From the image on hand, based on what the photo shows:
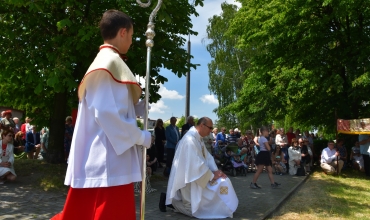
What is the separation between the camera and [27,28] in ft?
30.1

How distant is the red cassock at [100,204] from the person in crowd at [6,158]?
22.5ft

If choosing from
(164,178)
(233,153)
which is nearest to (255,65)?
(233,153)

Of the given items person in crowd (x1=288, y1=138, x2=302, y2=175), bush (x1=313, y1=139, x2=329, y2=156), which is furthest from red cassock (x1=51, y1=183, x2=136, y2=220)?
bush (x1=313, y1=139, x2=329, y2=156)

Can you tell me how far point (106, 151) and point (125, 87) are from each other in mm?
451

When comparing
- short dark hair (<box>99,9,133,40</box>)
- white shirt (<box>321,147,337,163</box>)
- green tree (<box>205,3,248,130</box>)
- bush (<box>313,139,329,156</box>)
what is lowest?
white shirt (<box>321,147,337,163</box>)

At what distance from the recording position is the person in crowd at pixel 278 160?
15.3 meters

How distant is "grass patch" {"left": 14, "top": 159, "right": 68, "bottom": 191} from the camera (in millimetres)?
8680

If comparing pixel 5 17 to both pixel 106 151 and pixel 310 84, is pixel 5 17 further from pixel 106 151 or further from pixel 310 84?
pixel 310 84

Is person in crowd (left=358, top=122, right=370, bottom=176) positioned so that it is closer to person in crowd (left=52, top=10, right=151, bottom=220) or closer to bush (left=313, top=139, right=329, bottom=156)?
bush (left=313, top=139, right=329, bottom=156)

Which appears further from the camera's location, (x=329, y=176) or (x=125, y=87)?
(x=329, y=176)

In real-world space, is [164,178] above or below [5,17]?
below

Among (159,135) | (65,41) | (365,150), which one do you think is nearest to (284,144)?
(365,150)

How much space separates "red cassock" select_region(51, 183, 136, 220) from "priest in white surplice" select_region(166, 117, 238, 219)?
14.2 feet

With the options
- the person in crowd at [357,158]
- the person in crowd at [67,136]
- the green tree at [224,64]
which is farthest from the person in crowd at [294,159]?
the green tree at [224,64]
